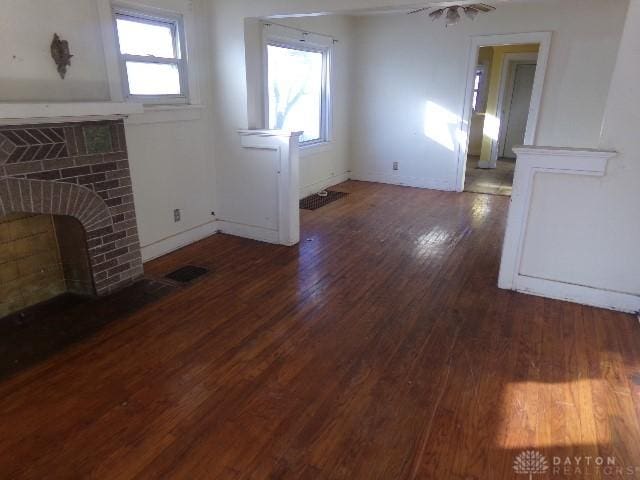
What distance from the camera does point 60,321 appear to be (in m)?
2.75

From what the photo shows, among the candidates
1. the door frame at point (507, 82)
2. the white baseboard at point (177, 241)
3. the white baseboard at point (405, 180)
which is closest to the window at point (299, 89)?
the white baseboard at point (405, 180)

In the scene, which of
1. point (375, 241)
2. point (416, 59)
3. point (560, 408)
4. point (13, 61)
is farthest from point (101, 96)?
point (416, 59)

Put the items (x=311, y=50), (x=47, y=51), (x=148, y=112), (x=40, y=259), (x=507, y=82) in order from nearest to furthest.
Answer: (x=47, y=51) → (x=40, y=259) → (x=148, y=112) → (x=311, y=50) → (x=507, y=82)

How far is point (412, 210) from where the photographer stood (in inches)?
210

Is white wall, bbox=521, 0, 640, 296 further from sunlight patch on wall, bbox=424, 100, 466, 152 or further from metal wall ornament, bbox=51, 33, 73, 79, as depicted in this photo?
sunlight patch on wall, bbox=424, 100, 466, 152

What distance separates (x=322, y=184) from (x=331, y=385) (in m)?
4.42

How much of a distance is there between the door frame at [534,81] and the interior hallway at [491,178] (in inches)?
20.6

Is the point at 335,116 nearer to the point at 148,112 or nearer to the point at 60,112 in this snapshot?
the point at 148,112

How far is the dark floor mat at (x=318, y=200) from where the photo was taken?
5504mm

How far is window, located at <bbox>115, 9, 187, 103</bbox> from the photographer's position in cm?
327

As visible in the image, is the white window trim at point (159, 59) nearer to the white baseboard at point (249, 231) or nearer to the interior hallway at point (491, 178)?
the white baseboard at point (249, 231)

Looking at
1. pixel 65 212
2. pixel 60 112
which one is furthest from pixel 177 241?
pixel 60 112

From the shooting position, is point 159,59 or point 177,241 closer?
point 159,59

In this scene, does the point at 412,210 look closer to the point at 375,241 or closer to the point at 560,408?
the point at 375,241
